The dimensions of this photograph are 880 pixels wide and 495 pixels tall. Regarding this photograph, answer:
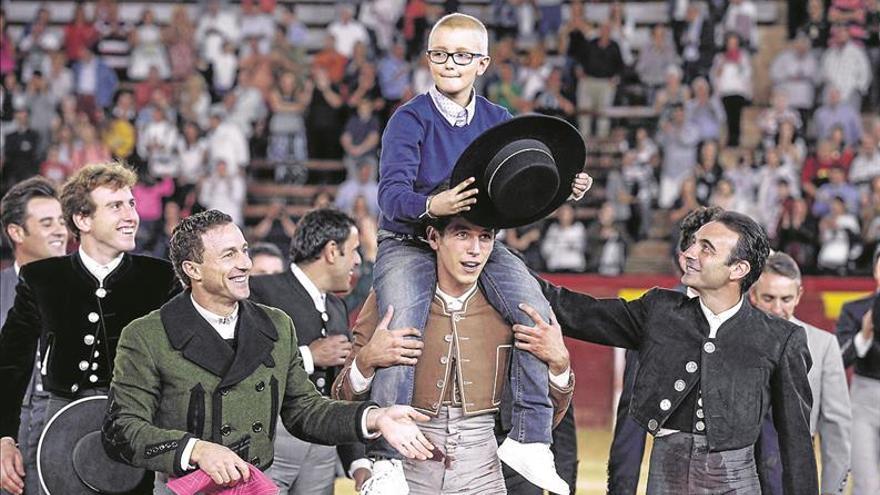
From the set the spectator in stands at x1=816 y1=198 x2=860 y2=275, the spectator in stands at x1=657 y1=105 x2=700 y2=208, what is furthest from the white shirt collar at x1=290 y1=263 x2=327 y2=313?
the spectator in stands at x1=657 y1=105 x2=700 y2=208

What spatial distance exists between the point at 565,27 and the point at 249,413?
11877mm

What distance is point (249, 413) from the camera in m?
4.24

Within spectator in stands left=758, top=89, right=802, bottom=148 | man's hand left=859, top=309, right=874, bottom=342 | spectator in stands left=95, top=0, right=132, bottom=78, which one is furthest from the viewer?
spectator in stands left=95, top=0, right=132, bottom=78

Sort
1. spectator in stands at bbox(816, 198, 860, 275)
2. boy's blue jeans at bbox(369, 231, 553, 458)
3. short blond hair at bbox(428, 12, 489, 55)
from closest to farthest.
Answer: boy's blue jeans at bbox(369, 231, 553, 458) < short blond hair at bbox(428, 12, 489, 55) < spectator in stands at bbox(816, 198, 860, 275)

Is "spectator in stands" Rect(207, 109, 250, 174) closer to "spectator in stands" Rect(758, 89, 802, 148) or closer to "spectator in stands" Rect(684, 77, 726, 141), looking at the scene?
"spectator in stands" Rect(684, 77, 726, 141)

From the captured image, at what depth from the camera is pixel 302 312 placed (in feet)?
18.3

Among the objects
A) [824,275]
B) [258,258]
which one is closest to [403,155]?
[258,258]

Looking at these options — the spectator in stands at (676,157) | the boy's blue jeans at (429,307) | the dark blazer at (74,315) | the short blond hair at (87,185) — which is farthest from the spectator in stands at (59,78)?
the boy's blue jeans at (429,307)

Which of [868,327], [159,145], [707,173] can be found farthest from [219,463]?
[159,145]

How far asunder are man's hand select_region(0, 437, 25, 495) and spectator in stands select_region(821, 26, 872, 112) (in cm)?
1092

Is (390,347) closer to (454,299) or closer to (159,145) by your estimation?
(454,299)

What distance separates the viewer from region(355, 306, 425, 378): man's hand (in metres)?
4.18

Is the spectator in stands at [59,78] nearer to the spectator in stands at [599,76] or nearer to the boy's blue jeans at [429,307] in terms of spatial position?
the spectator in stands at [599,76]

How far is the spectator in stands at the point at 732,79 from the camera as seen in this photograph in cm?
1446
